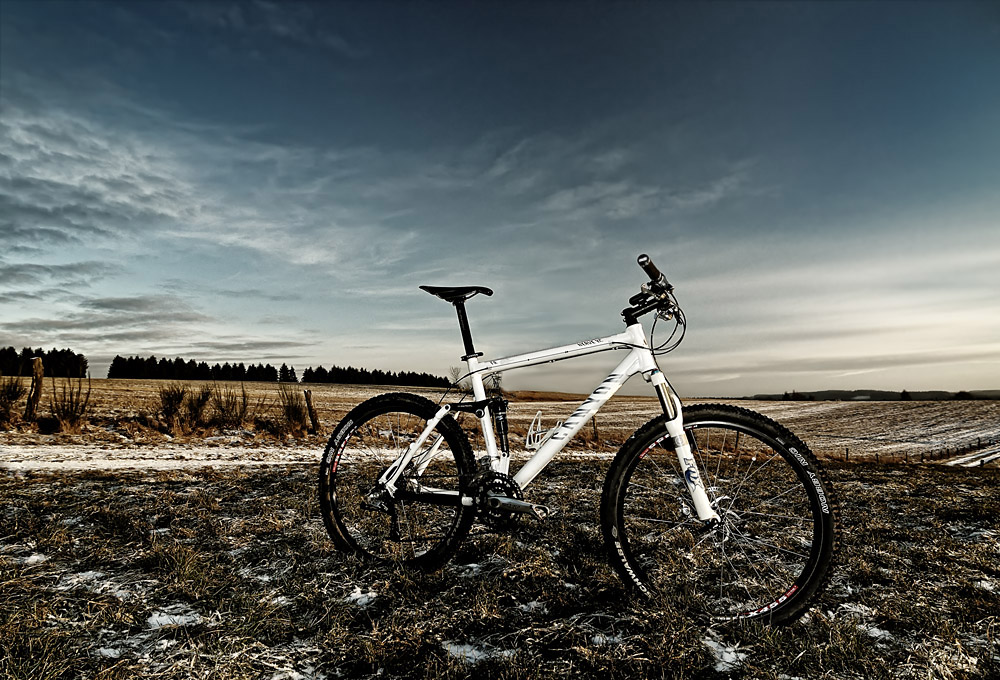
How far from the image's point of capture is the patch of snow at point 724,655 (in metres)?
2.63

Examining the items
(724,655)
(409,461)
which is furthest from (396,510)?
(724,655)

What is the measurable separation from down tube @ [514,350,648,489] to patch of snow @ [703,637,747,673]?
133 centimetres

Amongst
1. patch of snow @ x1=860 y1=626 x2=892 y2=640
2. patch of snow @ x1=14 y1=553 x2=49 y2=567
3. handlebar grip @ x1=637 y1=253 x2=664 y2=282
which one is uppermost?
handlebar grip @ x1=637 y1=253 x2=664 y2=282

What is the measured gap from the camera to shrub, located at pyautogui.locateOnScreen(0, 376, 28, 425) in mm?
12945

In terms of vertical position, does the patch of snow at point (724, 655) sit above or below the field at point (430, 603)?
below

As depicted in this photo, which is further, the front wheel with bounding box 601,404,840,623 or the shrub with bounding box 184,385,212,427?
the shrub with bounding box 184,385,212,427

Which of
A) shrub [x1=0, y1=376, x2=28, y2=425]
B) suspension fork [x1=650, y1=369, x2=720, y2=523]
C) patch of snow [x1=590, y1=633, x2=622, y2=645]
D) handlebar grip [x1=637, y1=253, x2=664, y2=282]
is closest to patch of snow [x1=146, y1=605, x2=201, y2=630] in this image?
patch of snow [x1=590, y1=633, x2=622, y2=645]

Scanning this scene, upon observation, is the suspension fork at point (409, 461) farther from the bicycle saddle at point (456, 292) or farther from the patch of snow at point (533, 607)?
the patch of snow at point (533, 607)

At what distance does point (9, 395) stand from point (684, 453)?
17128mm

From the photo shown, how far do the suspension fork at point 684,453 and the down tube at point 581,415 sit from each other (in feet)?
0.89

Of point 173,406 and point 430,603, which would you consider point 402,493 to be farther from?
point 173,406

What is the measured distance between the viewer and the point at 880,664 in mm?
2623

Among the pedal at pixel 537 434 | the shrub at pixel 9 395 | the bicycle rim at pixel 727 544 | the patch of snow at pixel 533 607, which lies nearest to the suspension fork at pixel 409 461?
the pedal at pixel 537 434

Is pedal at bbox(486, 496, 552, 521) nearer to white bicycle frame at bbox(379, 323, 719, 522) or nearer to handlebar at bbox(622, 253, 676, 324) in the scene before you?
white bicycle frame at bbox(379, 323, 719, 522)
